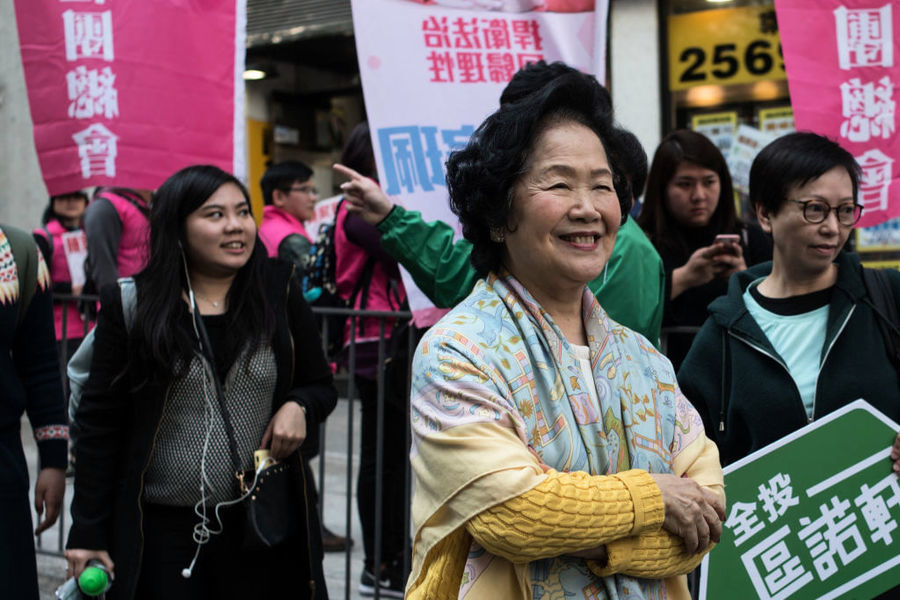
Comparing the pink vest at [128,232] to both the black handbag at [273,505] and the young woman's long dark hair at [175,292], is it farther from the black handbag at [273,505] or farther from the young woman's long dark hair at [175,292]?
the black handbag at [273,505]

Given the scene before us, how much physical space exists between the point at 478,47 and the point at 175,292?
5.01 feet

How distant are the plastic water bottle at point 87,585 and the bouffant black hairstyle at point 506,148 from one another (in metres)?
1.65

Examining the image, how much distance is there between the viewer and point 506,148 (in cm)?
201

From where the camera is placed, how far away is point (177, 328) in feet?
10.3

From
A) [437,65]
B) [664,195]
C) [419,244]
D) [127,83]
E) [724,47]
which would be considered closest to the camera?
[419,244]

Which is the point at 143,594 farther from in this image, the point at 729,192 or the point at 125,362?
the point at 729,192

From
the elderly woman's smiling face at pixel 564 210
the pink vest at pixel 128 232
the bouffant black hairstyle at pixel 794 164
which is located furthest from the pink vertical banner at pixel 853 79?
the pink vest at pixel 128 232

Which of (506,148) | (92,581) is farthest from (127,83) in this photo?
(506,148)

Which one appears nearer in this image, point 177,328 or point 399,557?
point 177,328

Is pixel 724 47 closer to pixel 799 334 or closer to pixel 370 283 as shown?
pixel 370 283

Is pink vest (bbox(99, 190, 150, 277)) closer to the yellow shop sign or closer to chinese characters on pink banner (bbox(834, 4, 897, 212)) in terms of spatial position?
chinese characters on pink banner (bbox(834, 4, 897, 212))

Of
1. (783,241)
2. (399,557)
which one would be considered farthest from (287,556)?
(783,241)

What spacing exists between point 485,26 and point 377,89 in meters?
0.54

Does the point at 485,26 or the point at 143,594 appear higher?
the point at 485,26
